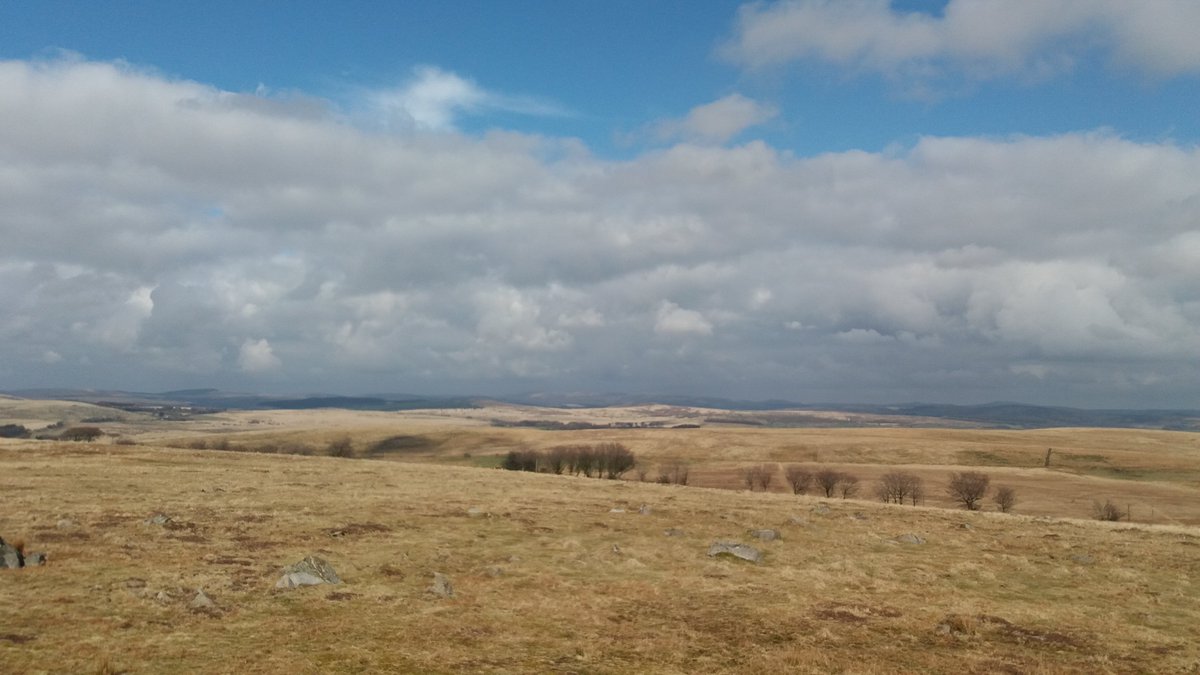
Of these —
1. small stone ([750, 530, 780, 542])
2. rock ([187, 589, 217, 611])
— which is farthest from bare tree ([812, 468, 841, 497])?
rock ([187, 589, 217, 611])

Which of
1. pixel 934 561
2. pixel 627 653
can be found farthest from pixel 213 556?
pixel 934 561

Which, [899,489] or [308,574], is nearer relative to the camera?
[308,574]

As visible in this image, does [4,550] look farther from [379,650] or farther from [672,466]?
[672,466]

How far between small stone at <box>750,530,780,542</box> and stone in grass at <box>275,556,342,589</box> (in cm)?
2498

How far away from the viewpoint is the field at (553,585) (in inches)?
835

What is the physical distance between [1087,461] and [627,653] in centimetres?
19207

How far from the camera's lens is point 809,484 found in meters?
124

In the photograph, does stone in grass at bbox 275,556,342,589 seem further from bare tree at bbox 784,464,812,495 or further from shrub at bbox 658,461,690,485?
shrub at bbox 658,461,690,485

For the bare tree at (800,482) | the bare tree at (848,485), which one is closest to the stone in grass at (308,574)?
the bare tree at (800,482)

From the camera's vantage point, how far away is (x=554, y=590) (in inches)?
1147

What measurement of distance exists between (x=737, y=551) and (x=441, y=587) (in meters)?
16.8

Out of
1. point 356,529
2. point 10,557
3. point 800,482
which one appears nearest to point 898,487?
point 800,482

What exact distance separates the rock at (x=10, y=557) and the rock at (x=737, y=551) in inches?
1202

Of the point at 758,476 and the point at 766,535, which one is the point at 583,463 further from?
the point at 766,535
